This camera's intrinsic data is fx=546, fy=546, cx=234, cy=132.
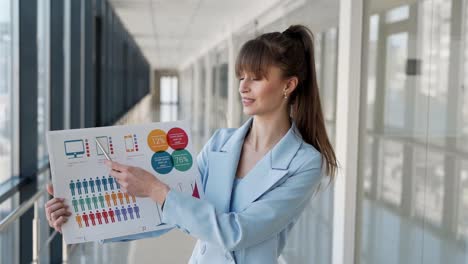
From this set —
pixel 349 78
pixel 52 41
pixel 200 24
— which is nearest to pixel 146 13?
pixel 200 24

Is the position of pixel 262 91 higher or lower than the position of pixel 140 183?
higher

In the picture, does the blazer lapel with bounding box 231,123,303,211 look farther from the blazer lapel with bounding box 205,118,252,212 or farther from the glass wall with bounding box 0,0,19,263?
the glass wall with bounding box 0,0,19,263

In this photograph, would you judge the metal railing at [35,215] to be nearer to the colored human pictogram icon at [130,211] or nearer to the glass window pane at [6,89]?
the glass window pane at [6,89]

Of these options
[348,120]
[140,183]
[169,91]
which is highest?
[169,91]

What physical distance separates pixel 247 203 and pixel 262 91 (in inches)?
11.4

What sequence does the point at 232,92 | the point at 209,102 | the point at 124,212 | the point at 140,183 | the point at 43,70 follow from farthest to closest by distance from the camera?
the point at 209,102, the point at 232,92, the point at 43,70, the point at 124,212, the point at 140,183

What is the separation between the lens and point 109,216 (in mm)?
1388

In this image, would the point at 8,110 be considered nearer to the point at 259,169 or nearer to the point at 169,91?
the point at 259,169

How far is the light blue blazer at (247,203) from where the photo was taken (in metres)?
1.28

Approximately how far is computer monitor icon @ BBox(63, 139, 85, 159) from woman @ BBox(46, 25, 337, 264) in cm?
8

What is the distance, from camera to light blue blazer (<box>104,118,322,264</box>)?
4.21 ft

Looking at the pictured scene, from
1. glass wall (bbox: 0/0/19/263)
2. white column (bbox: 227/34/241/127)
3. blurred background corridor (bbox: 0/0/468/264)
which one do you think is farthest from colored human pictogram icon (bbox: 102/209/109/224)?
white column (bbox: 227/34/241/127)

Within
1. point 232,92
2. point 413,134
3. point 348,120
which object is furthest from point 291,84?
point 232,92

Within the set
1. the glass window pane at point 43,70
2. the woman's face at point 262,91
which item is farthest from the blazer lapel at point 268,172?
the glass window pane at point 43,70
